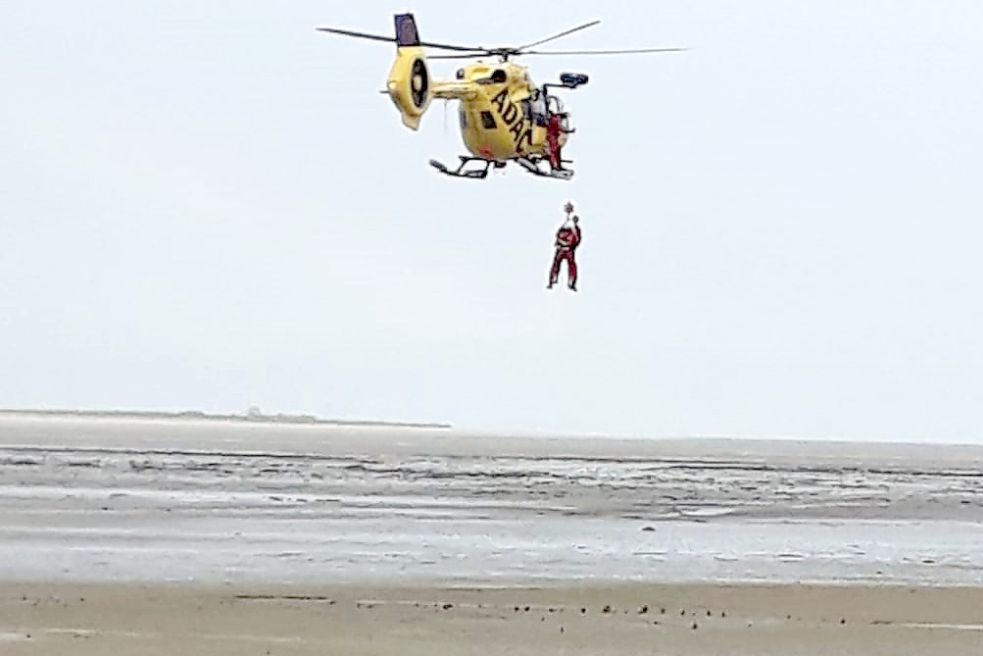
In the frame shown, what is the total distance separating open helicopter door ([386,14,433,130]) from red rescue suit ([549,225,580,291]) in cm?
236

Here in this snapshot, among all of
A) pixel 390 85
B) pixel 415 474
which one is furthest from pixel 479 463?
pixel 390 85

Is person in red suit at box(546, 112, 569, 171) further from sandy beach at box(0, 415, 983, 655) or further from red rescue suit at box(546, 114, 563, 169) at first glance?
sandy beach at box(0, 415, 983, 655)

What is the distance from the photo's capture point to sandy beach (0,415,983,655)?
1786 cm

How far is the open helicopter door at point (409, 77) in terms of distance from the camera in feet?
75.0

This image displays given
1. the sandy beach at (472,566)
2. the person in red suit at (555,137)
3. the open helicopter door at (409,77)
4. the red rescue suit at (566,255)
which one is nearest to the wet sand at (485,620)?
the sandy beach at (472,566)

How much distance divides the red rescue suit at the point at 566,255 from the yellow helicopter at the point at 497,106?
6.61ft

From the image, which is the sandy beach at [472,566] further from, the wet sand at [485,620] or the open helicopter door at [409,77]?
the open helicopter door at [409,77]

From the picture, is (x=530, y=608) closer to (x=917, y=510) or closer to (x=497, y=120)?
(x=497, y=120)

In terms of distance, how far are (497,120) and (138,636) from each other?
1082 centimetres

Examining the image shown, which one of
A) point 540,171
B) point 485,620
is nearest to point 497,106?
point 540,171

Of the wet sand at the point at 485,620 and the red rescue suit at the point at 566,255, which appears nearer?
the wet sand at the point at 485,620

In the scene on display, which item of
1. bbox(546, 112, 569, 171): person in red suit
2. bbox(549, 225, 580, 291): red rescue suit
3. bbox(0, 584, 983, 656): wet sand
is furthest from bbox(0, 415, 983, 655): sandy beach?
bbox(546, 112, 569, 171): person in red suit

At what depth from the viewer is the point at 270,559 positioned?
81.5 ft

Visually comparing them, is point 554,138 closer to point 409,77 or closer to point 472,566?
point 409,77
